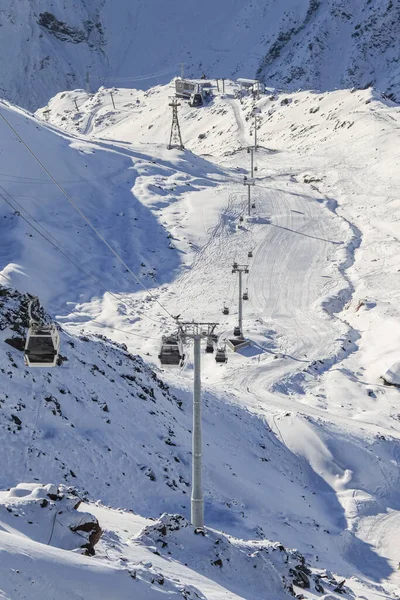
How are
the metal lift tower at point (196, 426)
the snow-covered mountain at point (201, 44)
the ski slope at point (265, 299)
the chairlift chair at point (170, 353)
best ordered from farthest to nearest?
1. the snow-covered mountain at point (201, 44)
2. the ski slope at point (265, 299)
3. the chairlift chair at point (170, 353)
4. the metal lift tower at point (196, 426)

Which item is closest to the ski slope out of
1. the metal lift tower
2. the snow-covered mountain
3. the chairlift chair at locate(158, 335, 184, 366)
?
the metal lift tower

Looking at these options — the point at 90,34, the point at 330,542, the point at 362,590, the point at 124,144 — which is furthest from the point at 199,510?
the point at 90,34

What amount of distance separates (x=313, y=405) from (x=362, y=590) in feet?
57.1

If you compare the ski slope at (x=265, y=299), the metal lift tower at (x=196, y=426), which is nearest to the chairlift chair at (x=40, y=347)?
the metal lift tower at (x=196, y=426)

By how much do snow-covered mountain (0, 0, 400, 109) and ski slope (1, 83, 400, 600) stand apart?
4746 centimetres

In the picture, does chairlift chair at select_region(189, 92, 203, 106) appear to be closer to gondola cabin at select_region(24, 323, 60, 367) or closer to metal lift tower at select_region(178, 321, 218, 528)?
gondola cabin at select_region(24, 323, 60, 367)

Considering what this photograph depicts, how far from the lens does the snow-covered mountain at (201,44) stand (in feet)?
494

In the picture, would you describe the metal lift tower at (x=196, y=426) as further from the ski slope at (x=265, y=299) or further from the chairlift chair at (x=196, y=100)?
the chairlift chair at (x=196, y=100)

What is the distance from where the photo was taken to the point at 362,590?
22.0 metres

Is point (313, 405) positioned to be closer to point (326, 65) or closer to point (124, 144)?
point (124, 144)

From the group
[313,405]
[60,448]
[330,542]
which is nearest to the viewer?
[60,448]

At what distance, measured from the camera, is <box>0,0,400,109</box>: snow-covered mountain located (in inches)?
5925

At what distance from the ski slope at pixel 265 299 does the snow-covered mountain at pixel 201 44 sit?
4746 cm

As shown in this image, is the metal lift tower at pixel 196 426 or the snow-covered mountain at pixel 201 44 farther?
the snow-covered mountain at pixel 201 44
